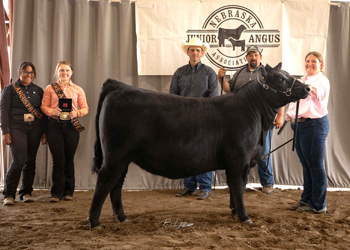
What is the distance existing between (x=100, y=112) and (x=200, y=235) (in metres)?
→ 1.35

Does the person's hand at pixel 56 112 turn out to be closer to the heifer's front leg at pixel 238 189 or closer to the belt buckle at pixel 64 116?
the belt buckle at pixel 64 116

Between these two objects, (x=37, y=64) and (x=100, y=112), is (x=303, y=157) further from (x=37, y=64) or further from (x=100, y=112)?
(x=37, y=64)

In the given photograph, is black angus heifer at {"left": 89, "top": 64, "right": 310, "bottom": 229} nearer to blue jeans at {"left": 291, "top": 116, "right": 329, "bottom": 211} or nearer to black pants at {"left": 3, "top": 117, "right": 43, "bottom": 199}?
blue jeans at {"left": 291, "top": 116, "right": 329, "bottom": 211}

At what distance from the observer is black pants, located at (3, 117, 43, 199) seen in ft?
12.5

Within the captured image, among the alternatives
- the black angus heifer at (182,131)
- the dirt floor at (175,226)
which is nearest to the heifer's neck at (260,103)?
the black angus heifer at (182,131)

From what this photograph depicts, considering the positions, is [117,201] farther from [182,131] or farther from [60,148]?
[60,148]

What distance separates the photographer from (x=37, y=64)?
471 cm

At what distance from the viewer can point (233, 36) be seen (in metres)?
4.79

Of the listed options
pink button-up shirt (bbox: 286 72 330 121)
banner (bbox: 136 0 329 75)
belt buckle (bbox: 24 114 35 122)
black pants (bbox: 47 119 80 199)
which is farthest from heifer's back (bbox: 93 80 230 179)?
banner (bbox: 136 0 329 75)

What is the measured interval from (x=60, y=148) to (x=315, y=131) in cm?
306

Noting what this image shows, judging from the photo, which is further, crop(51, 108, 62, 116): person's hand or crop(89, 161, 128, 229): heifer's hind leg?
crop(51, 108, 62, 116): person's hand

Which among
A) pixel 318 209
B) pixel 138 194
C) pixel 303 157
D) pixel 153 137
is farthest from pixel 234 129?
pixel 138 194

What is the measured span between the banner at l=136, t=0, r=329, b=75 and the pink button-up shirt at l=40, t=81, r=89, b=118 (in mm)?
1065

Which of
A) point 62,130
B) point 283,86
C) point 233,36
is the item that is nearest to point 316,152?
point 283,86
